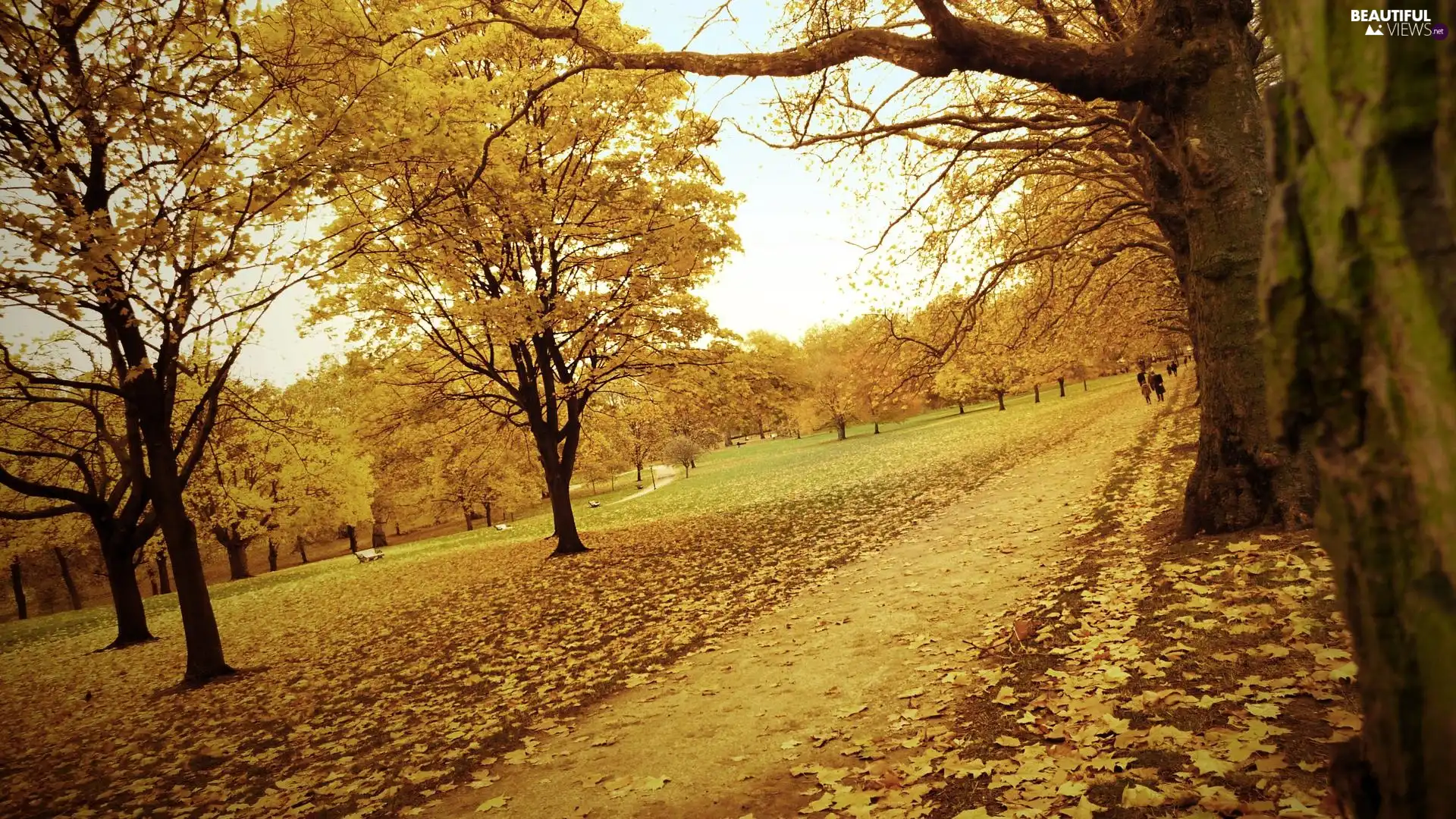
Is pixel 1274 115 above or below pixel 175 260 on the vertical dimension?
below

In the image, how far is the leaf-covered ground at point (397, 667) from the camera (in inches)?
228

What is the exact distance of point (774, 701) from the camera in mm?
5500

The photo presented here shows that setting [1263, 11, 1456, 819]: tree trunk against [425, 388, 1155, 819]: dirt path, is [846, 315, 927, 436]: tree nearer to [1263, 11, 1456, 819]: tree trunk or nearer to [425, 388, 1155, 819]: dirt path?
[425, 388, 1155, 819]: dirt path

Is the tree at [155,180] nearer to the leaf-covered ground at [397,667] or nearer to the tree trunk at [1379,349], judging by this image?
the leaf-covered ground at [397,667]

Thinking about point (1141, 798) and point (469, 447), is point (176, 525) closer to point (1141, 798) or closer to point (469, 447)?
point (469, 447)

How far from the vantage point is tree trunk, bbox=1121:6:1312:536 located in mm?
5664

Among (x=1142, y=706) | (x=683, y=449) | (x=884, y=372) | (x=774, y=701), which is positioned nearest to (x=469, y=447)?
(x=884, y=372)

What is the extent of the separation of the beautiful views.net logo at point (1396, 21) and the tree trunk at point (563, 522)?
16.2m

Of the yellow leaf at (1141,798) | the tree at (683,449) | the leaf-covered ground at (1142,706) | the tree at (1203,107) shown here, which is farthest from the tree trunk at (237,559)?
the yellow leaf at (1141,798)

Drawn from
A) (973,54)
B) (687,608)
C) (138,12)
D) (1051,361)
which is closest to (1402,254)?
(973,54)

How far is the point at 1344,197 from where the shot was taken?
1392 millimetres

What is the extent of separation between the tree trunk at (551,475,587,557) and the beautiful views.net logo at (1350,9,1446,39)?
16.2 m

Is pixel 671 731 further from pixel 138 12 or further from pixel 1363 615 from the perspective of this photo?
pixel 138 12

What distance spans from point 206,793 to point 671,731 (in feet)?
13.5
